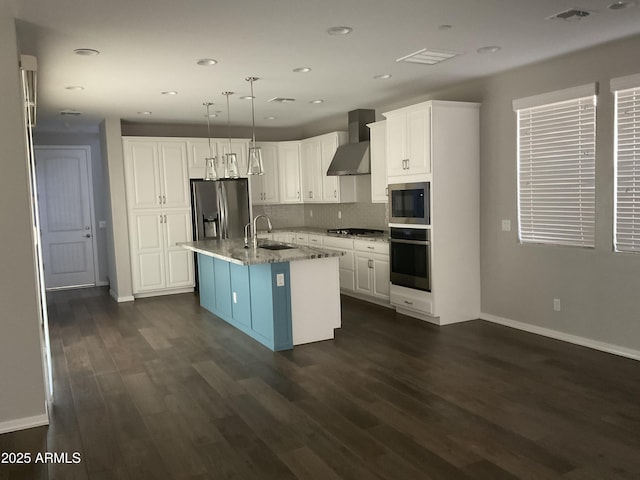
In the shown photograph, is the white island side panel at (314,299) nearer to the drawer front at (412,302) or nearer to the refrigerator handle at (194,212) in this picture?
the drawer front at (412,302)

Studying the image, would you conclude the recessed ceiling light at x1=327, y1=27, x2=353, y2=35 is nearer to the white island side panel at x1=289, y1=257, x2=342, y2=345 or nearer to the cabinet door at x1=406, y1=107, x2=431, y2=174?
the cabinet door at x1=406, y1=107, x2=431, y2=174

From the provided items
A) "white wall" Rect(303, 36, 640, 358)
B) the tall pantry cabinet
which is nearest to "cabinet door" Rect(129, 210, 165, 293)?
the tall pantry cabinet

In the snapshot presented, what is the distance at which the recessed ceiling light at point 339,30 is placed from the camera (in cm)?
371

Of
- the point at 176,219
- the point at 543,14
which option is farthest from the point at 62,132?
the point at 543,14

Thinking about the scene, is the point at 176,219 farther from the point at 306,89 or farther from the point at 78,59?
the point at 78,59

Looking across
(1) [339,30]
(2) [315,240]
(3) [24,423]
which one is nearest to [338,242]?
(2) [315,240]

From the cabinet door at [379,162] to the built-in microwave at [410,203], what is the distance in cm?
65

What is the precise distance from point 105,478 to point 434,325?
3.82m

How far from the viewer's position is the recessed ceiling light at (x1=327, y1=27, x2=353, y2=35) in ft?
12.2

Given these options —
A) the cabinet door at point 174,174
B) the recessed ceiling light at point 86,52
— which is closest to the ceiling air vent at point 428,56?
the recessed ceiling light at point 86,52

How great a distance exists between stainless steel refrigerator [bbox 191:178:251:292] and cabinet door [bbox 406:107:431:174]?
3.45 meters

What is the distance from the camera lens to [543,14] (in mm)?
3547

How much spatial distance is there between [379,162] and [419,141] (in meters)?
1.27

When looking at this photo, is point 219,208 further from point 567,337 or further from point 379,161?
point 567,337
